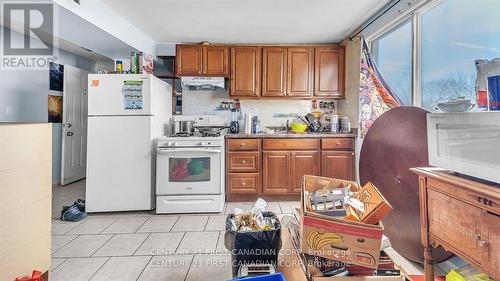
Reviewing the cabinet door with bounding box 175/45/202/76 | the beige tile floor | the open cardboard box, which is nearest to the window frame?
the beige tile floor

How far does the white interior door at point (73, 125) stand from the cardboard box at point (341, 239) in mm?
4832

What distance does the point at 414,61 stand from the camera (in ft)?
8.26

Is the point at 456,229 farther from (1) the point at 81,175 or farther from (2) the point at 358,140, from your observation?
(1) the point at 81,175

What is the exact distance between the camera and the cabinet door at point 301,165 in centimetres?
376

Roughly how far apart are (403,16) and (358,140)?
1.61m

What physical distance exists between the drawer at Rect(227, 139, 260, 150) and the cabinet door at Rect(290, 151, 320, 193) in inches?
20.8

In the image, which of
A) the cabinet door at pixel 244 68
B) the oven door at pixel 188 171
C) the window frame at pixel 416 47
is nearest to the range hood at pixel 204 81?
the cabinet door at pixel 244 68

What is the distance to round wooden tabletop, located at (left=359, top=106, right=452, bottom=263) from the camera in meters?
1.93

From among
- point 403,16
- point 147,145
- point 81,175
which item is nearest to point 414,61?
point 403,16

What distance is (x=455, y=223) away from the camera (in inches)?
48.6

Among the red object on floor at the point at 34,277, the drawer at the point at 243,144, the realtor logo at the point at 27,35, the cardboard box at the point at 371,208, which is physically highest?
the realtor logo at the point at 27,35

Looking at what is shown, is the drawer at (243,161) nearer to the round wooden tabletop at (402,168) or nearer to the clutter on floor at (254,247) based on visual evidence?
the round wooden tabletop at (402,168)

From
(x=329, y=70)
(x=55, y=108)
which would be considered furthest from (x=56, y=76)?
(x=329, y=70)

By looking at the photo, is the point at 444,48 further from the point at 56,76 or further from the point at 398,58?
the point at 56,76
